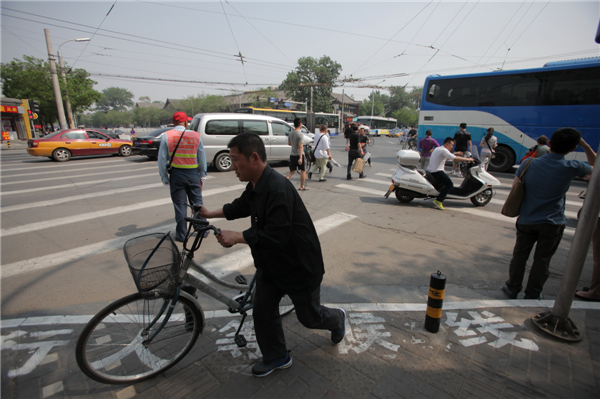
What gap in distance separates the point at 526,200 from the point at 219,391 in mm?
3477

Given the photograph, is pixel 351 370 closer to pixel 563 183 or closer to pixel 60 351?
pixel 60 351

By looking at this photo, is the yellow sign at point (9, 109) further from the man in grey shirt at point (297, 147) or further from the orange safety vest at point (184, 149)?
the orange safety vest at point (184, 149)

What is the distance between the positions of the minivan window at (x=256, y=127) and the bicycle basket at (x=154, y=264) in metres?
9.69

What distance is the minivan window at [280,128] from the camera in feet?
39.4

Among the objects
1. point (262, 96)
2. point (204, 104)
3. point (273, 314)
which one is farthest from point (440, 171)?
point (204, 104)

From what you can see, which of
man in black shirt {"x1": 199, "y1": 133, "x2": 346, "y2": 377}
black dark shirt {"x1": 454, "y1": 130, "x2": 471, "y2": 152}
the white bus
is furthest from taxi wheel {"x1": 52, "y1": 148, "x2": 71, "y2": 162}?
the white bus

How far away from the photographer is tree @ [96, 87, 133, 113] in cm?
13144

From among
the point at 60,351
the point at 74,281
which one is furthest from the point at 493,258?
the point at 74,281

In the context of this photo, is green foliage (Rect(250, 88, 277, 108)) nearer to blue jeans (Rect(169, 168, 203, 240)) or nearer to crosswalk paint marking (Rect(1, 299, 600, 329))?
blue jeans (Rect(169, 168, 203, 240))

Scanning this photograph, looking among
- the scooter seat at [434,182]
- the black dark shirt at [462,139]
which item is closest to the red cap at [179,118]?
the scooter seat at [434,182]

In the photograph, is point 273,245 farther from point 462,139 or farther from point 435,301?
point 462,139

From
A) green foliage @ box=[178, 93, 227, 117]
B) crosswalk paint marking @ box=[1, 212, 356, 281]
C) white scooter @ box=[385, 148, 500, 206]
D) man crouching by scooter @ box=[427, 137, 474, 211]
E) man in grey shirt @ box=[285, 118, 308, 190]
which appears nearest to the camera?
crosswalk paint marking @ box=[1, 212, 356, 281]

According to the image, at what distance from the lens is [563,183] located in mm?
3025

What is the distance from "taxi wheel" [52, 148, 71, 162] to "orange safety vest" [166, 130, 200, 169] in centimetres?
1316
